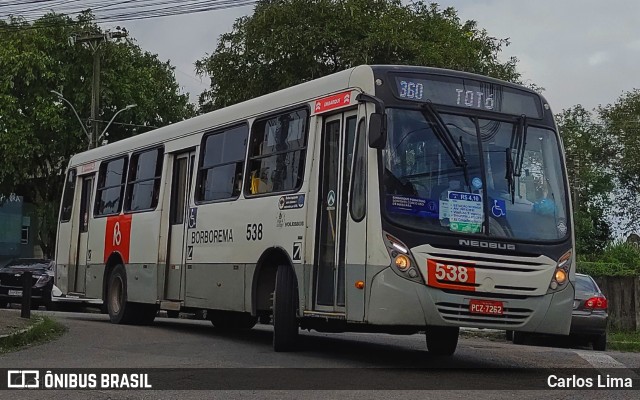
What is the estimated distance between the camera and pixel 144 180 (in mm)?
17453

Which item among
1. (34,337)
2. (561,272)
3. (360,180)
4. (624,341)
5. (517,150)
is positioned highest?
(517,150)

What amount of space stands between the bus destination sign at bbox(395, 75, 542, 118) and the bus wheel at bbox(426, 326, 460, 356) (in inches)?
115

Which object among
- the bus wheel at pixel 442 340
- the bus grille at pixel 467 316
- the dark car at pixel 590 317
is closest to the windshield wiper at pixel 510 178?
the bus grille at pixel 467 316

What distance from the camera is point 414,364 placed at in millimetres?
11594

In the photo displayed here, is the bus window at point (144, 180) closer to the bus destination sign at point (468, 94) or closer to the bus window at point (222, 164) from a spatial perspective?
the bus window at point (222, 164)

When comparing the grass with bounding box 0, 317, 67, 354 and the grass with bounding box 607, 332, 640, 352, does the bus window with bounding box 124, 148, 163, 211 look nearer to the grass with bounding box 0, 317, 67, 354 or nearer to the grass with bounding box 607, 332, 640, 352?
the grass with bounding box 0, 317, 67, 354

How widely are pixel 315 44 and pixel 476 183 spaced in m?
24.4

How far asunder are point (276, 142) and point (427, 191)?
3033 millimetres

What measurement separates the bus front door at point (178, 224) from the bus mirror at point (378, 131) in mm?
5602

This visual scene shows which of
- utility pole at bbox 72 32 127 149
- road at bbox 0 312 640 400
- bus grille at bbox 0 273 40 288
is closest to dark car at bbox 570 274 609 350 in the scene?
road at bbox 0 312 640 400

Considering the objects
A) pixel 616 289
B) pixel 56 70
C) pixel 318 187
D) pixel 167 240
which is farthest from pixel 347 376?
pixel 56 70

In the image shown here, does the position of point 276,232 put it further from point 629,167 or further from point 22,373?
point 629,167

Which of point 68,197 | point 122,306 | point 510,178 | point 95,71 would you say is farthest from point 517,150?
point 95,71

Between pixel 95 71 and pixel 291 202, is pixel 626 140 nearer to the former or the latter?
pixel 95 71
